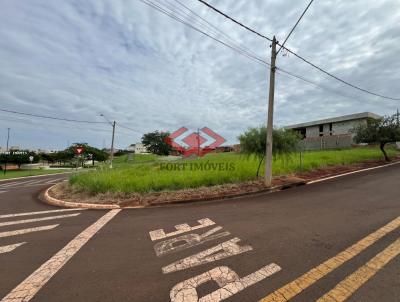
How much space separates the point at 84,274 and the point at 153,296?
4.01 feet

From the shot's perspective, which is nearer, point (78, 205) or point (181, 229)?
point (181, 229)

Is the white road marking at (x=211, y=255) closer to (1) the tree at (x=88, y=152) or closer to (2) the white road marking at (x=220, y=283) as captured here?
(2) the white road marking at (x=220, y=283)

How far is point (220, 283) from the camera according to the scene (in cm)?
278

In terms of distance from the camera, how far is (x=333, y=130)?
138 ft

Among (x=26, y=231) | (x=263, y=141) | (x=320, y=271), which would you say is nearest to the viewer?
(x=320, y=271)

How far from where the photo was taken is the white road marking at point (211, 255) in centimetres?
324

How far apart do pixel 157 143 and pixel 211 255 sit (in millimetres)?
81630

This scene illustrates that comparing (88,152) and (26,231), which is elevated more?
(88,152)

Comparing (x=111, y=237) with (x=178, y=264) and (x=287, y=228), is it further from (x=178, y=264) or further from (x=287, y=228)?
(x=287, y=228)

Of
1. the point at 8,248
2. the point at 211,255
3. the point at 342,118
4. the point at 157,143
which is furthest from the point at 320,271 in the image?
the point at 157,143

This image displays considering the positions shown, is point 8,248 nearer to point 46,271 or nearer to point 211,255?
point 46,271

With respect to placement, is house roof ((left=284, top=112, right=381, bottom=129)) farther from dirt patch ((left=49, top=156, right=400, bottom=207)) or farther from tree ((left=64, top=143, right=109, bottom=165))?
tree ((left=64, top=143, right=109, bottom=165))

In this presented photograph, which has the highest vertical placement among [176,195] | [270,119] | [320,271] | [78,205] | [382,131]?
[382,131]

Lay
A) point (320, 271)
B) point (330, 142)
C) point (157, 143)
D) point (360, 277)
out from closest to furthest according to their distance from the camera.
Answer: point (360, 277)
point (320, 271)
point (330, 142)
point (157, 143)
